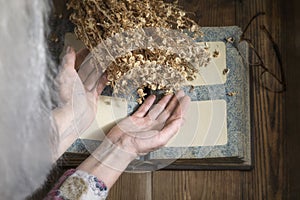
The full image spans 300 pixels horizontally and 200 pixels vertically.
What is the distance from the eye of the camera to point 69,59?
1.07 m

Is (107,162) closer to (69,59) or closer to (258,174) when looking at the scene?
(69,59)

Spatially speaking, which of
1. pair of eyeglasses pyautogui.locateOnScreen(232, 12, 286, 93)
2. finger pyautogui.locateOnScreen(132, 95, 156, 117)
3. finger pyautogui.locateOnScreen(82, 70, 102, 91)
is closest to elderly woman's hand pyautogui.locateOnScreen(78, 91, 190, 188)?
finger pyautogui.locateOnScreen(132, 95, 156, 117)

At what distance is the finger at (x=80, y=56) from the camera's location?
1100 mm

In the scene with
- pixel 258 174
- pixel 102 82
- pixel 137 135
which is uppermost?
pixel 102 82

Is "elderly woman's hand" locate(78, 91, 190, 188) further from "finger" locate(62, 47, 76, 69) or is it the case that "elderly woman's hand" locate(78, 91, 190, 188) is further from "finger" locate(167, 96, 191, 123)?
"finger" locate(62, 47, 76, 69)

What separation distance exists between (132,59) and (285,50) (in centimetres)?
44

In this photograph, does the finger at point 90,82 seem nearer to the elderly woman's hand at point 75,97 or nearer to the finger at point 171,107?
the elderly woman's hand at point 75,97

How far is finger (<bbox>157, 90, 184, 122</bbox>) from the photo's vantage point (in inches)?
42.8

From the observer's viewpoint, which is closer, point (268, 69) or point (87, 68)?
point (87, 68)

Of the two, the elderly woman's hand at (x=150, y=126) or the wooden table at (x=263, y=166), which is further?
the wooden table at (x=263, y=166)

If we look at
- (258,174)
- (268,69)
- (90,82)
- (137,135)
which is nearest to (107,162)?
(137,135)

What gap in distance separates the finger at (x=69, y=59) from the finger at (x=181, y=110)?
26 cm

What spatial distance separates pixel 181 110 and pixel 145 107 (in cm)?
9

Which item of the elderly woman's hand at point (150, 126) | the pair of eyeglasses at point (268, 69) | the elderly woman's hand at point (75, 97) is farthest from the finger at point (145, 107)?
the pair of eyeglasses at point (268, 69)
